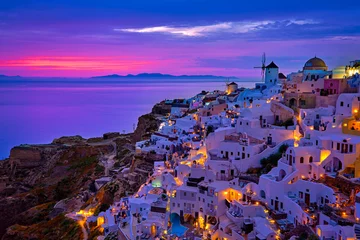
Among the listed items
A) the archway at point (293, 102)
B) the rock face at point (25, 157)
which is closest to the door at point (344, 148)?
the archway at point (293, 102)

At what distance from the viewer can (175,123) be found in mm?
38375

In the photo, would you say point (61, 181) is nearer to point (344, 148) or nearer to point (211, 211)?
point (211, 211)

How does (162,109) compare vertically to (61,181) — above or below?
above

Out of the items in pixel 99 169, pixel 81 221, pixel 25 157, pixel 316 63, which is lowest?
pixel 25 157

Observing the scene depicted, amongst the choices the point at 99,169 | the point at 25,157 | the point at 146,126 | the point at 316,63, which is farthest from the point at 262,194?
the point at 25,157

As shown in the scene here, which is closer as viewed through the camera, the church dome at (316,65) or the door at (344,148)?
the door at (344,148)

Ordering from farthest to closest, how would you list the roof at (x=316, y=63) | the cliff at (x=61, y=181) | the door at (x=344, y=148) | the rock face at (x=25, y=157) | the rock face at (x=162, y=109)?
the rock face at (x=162, y=109) < the rock face at (x=25, y=157) < the roof at (x=316, y=63) < the cliff at (x=61, y=181) < the door at (x=344, y=148)

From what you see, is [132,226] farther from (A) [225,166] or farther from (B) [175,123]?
(B) [175,123]

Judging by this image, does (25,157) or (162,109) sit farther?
(162,109)

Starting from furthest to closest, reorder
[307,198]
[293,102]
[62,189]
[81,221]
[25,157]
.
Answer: [25,157], [62,189], [81,221], [293,102], [307,198]

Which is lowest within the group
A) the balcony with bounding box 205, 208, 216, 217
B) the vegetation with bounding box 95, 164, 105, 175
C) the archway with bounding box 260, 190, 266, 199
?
the vegetation with bounding box 95, 164, 105, 175

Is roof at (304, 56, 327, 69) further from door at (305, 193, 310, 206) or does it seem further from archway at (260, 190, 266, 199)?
door at (305, 193, 310, 206)

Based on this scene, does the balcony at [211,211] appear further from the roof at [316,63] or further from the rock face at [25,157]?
the rock face at [25,157]

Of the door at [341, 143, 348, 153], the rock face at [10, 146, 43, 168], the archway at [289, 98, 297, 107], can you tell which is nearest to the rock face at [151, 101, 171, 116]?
the rock face at [10, 146, 43, 168]
